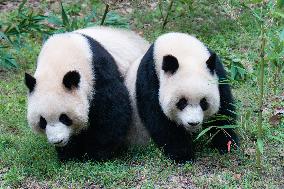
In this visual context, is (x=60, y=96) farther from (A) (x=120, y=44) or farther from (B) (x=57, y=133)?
(A) (x=120, y=44)

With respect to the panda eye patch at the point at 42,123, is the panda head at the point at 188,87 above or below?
above

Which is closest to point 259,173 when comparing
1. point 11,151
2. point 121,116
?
Answer: point 121,116

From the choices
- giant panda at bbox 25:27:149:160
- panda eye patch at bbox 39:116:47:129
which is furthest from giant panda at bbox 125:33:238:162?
panda eye patch at bbox 39:116:47:129

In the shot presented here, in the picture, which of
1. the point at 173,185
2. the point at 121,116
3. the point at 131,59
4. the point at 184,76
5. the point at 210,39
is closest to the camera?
the point at 173,185

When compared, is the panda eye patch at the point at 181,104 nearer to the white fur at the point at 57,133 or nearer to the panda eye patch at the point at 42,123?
the white fur at the point at 57,133

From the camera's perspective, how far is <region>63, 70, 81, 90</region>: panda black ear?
6.04m

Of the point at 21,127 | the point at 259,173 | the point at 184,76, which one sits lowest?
the point at 21,127

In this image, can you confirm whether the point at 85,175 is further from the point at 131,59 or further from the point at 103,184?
the point at 131,59

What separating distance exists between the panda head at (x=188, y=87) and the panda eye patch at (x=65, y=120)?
1010 millimetres

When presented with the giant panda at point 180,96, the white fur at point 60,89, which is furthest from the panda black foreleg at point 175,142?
the white fur at point 60,89

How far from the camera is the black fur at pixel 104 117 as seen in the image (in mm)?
6457

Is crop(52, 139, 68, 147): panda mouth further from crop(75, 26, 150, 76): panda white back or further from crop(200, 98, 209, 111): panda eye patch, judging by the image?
crop(200, 98, 209, 111): panda eye patch

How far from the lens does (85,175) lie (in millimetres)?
6051

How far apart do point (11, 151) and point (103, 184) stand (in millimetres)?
1559
